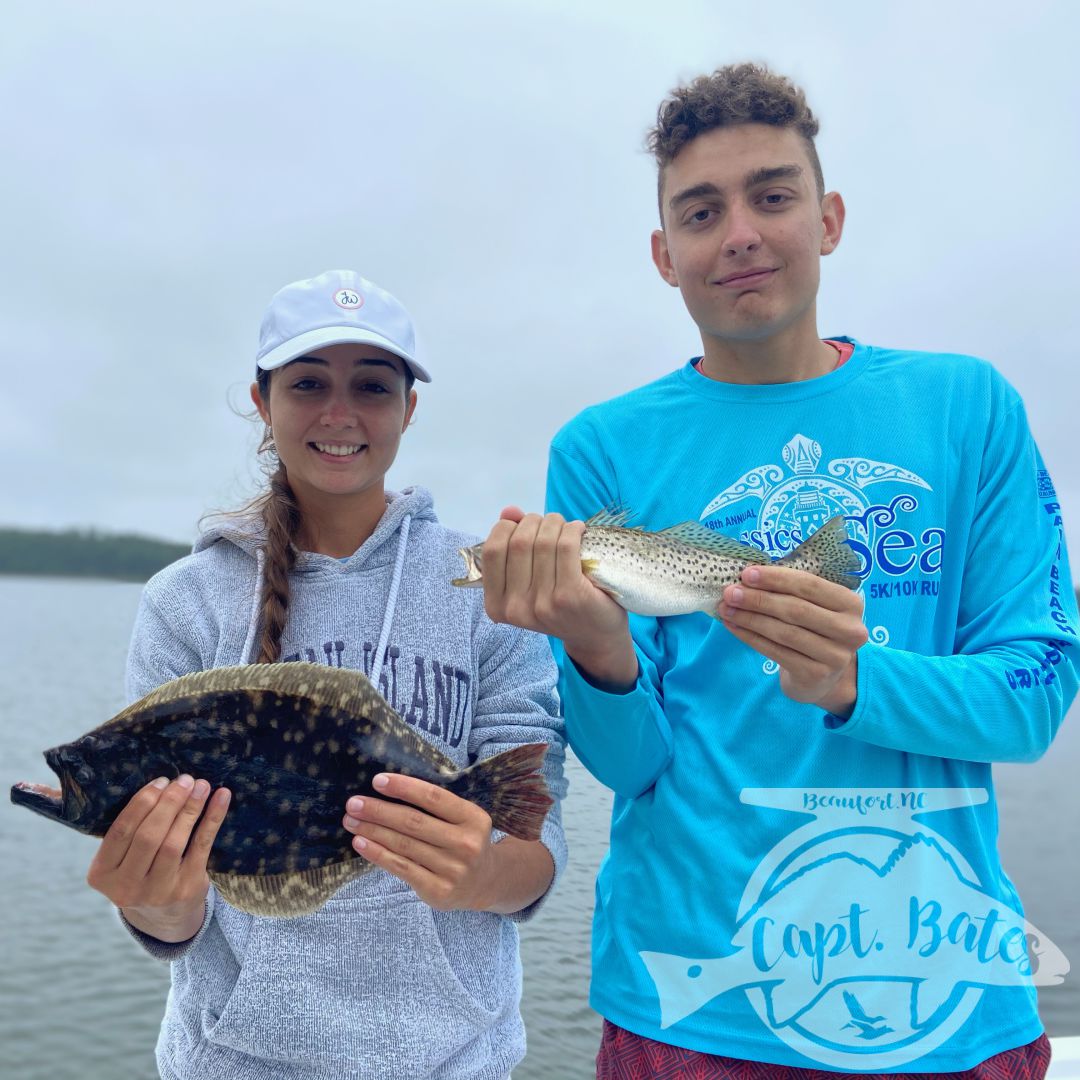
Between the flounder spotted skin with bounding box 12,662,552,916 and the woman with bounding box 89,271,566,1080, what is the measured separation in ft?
0.45

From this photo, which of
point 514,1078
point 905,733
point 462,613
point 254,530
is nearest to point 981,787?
point 905,733

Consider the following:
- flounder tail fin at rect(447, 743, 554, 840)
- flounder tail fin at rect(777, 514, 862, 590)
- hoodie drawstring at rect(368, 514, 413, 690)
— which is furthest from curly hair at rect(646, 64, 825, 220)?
flounder tail fin at rect(447, 743, 554, 840)

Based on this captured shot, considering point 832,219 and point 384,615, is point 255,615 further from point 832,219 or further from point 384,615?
point 832,219

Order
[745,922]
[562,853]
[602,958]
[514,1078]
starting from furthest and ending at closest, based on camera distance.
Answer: [514,1078] → [562,853] → [602,958] → [745,922]

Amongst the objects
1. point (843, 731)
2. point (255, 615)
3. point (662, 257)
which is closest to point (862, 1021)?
point (843, 731)

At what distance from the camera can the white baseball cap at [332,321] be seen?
10.9ft

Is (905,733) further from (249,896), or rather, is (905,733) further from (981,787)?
(249,896)

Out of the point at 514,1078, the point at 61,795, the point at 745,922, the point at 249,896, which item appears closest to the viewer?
the point at 61,795

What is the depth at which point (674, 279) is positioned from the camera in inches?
136

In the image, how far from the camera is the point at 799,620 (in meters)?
2.54

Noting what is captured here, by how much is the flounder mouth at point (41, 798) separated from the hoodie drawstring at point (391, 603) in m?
1.06

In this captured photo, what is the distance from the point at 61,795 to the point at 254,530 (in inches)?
53.1

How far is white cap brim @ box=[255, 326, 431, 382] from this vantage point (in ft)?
10.8

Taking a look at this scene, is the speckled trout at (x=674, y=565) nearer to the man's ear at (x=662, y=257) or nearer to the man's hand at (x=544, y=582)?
the man's hand at (x=544, y=582)
